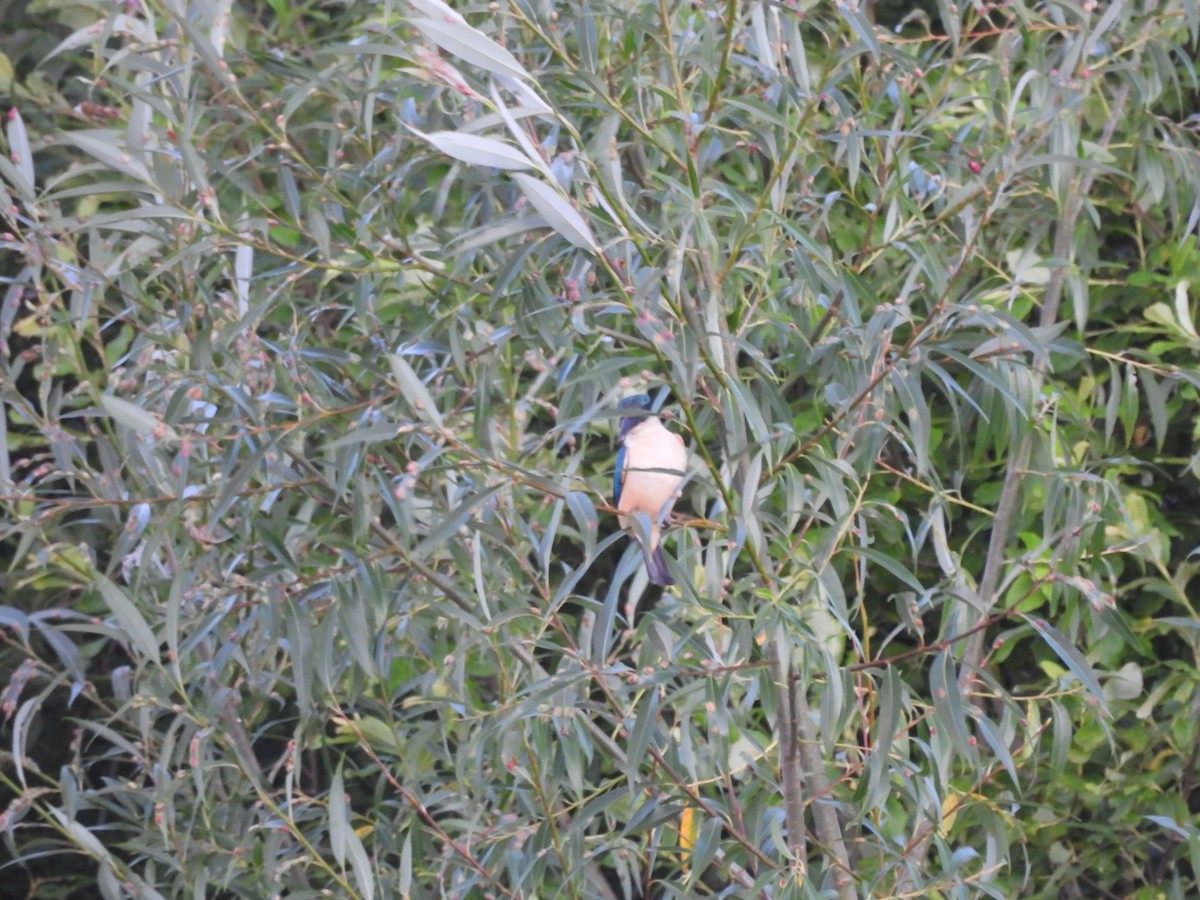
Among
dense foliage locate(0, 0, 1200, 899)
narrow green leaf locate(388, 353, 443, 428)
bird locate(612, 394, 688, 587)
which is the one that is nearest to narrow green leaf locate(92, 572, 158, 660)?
dense foliage locate(0, 0, 1200, 899)

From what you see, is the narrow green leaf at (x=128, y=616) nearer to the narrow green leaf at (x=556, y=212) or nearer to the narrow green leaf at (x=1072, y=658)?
the narrow green leaf at (x=556, y=212)

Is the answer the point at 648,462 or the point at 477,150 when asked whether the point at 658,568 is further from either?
the point at 477,150

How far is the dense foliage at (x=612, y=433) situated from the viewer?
1.46 metres

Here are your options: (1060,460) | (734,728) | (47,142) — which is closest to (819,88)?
(47,142)

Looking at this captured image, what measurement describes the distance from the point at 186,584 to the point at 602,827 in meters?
1.19

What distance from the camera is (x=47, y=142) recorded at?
146cm

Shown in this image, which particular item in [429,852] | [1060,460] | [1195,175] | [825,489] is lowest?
[429,852]

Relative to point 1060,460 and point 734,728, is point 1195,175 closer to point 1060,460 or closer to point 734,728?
point 1060,460

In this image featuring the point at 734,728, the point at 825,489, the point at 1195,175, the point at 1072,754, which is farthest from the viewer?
the point at 1072,754

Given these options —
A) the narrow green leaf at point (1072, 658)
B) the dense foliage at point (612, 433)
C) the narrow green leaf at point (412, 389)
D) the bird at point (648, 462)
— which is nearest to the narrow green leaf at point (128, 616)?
the dense foliage at point (612, 433)

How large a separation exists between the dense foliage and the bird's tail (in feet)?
0.13

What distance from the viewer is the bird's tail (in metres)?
1.60

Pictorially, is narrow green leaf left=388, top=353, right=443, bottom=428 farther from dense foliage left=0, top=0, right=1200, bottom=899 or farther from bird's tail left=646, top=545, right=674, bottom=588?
bird's tail left=646, top=545, right=674, bottom=588

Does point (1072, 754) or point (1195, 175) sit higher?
point (1195, 175)
